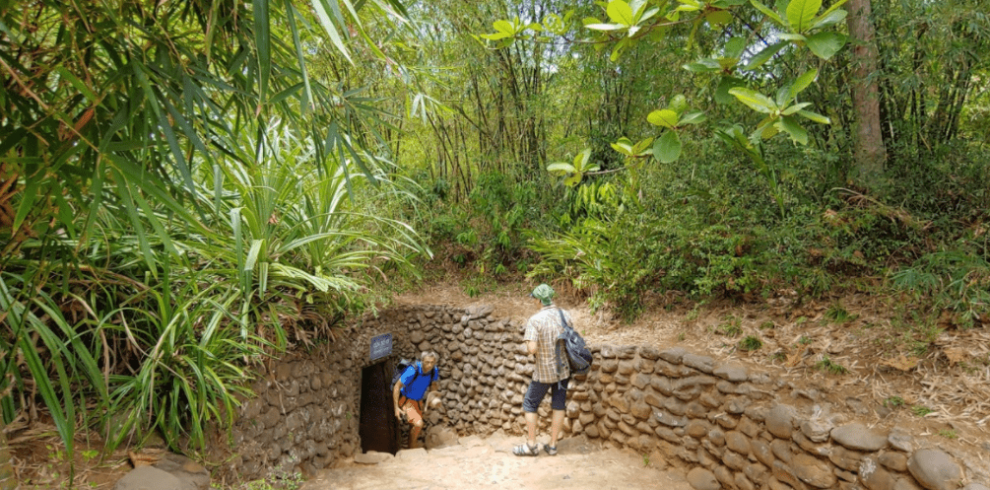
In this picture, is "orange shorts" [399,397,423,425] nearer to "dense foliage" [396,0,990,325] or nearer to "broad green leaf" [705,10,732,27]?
"dense foliage" [396,0,990,325]

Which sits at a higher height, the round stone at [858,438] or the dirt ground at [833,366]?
the dirt ground at [833,366]

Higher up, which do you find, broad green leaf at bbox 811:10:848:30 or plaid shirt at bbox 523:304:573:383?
broad green leaf at bbox 811:10:848:30

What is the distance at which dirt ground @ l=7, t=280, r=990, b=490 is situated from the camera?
6.82ft

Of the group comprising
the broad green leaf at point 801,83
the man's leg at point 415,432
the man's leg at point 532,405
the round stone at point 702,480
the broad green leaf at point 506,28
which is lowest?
the man's leg at point 415,432

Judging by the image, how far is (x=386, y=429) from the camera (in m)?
5.77

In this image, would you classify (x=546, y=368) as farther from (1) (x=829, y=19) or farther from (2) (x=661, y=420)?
(1) (x=829, y=19)

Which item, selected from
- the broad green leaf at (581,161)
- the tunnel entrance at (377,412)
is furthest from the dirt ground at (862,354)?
the tunnel entrance at (377,412)

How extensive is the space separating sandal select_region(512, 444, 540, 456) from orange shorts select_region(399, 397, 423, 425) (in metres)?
1.67

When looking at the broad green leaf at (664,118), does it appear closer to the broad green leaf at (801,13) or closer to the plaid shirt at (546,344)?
the broad green leaf at (801,13)

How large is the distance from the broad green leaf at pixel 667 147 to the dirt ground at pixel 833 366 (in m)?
1.84

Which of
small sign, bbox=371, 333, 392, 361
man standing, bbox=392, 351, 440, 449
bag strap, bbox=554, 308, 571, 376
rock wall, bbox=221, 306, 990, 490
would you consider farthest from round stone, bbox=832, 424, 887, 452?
small sign, bbox=371, 333, 392, 361

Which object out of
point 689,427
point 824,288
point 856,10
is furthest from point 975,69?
point 689,427

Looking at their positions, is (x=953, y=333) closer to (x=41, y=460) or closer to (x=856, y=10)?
(x=856, y=10)

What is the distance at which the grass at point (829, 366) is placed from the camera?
2543mm
